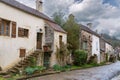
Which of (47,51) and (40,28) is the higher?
(40,28)

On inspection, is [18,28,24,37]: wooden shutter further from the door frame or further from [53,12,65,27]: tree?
[53,12,65,27]: tree

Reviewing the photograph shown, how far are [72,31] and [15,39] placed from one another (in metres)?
16.9

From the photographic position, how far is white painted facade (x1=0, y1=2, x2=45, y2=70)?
68.2 feet

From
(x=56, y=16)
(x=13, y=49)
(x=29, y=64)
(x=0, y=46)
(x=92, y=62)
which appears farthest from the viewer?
(x=92, y=62)

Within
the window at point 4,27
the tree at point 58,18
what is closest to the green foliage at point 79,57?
the tree at point 58,18

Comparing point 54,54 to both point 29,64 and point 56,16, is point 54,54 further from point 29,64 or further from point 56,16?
point 56,16

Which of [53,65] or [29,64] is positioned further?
[53,65]

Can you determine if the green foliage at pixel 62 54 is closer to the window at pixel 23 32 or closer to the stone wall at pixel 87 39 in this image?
the window at pixel 23 32

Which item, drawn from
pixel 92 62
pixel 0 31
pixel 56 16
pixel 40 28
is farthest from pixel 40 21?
pixel 92 62

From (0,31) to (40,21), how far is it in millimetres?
8338

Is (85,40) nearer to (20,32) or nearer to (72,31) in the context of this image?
(72,31)

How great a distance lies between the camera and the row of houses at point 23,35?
21.2m

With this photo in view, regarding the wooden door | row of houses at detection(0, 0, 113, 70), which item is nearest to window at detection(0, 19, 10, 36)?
row of houses at detection(0, 0, 113, 70)

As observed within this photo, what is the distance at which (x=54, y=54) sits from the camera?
96.6 feet
